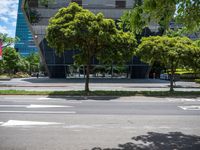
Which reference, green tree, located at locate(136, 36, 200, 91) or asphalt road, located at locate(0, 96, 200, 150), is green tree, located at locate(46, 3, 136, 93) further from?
asphalt road, located at locate(0, 96, 200, 150)

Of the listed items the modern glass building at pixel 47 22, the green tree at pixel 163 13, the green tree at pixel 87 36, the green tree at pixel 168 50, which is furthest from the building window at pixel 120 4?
the green tree at pixel 163 13

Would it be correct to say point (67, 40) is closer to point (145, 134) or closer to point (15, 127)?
point (15, 127)

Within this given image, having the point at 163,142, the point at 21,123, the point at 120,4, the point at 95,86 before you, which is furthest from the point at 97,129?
the point at 120,4

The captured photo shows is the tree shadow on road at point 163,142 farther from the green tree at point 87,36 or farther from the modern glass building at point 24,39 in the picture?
the modern glass building at point 24,39

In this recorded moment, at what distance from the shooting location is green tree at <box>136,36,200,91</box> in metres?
21.9

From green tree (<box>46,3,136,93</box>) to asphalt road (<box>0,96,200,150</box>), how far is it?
7822 mm

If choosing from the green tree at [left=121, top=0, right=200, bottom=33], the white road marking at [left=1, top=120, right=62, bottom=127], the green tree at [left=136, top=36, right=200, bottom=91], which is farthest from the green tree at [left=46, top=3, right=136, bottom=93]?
the green tree at [left=121, top=0, right=200, bottom=33]

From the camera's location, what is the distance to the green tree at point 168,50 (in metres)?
21.9

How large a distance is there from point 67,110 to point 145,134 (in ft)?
17.9

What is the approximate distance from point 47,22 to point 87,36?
29.8m

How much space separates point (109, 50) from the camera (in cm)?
2155

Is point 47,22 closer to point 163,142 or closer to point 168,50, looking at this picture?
point 168,50

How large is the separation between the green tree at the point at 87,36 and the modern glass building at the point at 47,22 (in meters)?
24.7

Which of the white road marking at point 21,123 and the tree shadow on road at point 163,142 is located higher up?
the white road marking at point 21,123
